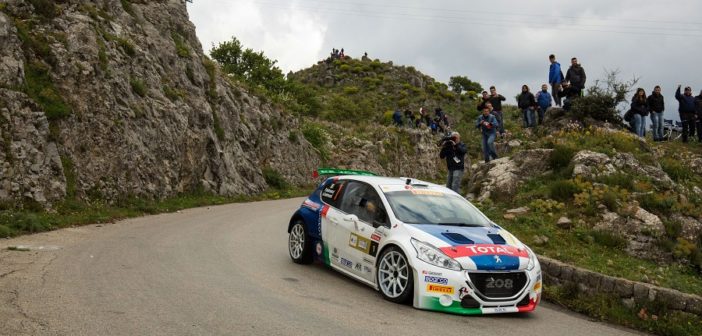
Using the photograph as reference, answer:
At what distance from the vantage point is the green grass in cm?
1174

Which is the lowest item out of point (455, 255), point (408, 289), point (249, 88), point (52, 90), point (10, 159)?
point (408, 289)

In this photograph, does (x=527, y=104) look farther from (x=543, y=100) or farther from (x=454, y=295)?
(x=454, y=295)

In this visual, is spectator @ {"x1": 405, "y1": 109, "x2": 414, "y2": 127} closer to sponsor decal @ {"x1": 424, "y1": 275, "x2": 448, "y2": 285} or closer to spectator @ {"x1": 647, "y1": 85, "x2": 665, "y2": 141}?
spectator @ {"x1": 647, "y1": 85, "x2": 665, "y2": 141}

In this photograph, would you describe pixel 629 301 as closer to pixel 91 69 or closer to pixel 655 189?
pixel 655 189

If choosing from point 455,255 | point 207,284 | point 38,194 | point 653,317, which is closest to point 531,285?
point 455,255

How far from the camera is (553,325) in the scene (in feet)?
23.3

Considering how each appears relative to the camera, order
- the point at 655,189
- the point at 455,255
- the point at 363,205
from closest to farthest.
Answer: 1. the point at 455,255
2. the point at 363,205
3. the point at 655,189

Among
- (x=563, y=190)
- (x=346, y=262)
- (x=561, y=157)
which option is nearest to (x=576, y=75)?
(x=561, y=157)

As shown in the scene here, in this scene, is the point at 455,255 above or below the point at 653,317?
above

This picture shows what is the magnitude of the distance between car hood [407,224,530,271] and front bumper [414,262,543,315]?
139 millimetres

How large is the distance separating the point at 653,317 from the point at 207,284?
577cm

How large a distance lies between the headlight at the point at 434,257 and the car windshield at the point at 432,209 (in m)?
0.69

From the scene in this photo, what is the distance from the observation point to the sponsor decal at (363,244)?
7.93 m

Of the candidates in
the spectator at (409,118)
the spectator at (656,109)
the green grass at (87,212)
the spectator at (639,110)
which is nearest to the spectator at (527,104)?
the spectator at (639,110)
